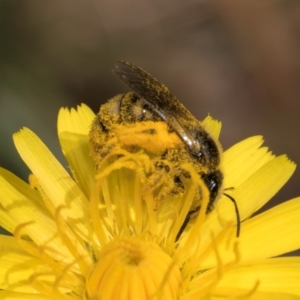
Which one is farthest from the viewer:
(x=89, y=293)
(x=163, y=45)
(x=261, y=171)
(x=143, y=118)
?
(x=163, y=45)

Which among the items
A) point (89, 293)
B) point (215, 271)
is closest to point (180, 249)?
point (215, 271)

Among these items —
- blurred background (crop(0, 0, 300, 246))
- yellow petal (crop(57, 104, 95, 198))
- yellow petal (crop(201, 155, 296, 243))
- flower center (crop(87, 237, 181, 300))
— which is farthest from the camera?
blurred background (crop(0, 0, 300, 246))

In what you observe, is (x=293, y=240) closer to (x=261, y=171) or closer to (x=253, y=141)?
(x=261, y=171)

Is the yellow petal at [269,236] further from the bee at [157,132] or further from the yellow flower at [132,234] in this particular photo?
the bee at [157,132]

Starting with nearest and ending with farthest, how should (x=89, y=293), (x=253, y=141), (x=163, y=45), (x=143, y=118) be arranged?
1. (x=143, y=118)
2. (x=89, y=293)
3. (x=253, y=141)
4. (x=163, y=45)

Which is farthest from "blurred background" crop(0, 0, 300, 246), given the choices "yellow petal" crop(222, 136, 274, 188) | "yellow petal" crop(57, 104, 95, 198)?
"yellow petal" crop(222, 136, 274, 188)

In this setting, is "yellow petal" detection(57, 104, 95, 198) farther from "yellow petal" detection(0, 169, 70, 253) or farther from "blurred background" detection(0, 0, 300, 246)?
"blurred background" detection(0, 0, 300, 246)
